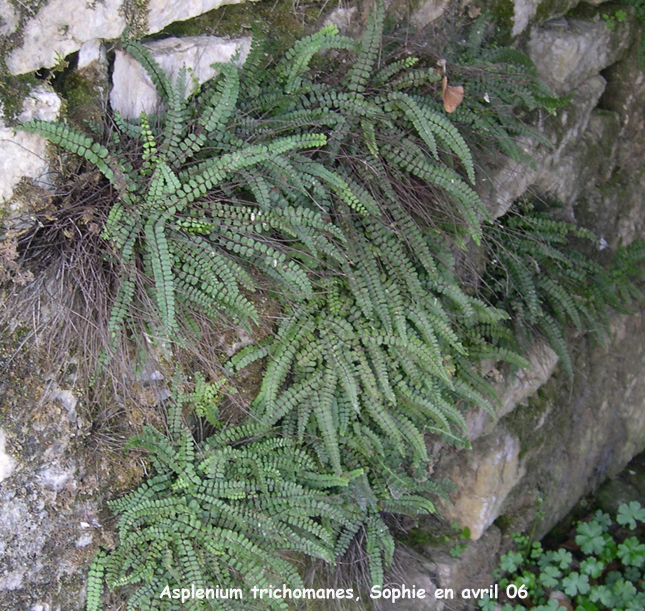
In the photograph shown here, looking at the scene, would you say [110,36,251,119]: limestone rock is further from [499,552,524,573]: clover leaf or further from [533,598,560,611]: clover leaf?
[533,598,560,611]: clover leaf

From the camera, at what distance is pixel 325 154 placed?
329 centimetres

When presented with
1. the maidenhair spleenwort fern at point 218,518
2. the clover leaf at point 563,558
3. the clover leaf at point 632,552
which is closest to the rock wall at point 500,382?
the maidenhair spleenwort fern at point 218,518

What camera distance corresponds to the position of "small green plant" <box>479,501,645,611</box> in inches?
178

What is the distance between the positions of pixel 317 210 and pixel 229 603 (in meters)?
2.47

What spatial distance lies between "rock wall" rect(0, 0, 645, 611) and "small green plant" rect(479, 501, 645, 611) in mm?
265

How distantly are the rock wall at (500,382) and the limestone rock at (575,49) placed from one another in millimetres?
15

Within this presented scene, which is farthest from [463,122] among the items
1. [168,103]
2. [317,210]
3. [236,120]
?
[168,103]

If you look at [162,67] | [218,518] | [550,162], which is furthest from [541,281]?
[162,67]

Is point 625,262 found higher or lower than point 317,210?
lower

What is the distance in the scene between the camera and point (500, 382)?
14.5 ft

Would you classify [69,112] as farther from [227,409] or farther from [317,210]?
[227,409]

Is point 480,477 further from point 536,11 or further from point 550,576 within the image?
point 536,11

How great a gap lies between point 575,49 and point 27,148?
4.11m

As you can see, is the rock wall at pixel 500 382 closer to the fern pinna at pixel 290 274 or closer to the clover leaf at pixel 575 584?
the fern pinna at pixel 290 274
